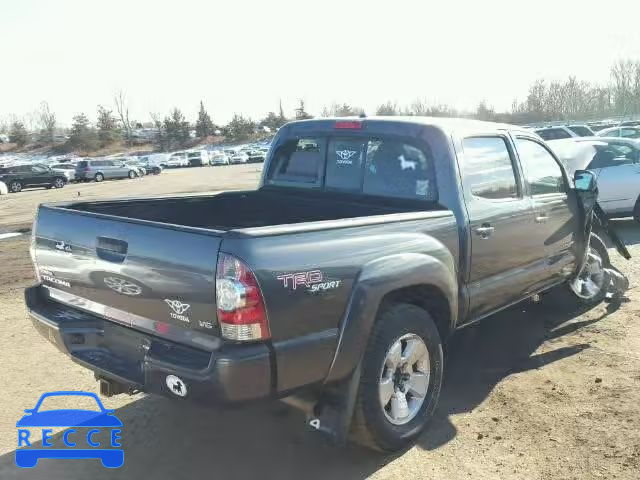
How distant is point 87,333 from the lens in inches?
128

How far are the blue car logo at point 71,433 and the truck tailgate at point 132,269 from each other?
942 mm

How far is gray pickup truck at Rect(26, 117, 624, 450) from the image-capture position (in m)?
2.63

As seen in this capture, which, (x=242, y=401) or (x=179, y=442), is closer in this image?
(x=242, y=401)

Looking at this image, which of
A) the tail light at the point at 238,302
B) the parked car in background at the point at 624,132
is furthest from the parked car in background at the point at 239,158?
the tail light at the point at 238,302

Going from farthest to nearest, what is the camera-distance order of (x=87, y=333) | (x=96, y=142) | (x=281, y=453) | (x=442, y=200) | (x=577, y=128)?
(x=96, y=142)
(x=577, y=128)
(x=442, y=200)
(x=281, y=453)
(x=87, y=333)

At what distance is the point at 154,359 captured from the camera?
9.14 feet

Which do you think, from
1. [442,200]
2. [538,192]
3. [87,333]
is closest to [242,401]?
[87,333]

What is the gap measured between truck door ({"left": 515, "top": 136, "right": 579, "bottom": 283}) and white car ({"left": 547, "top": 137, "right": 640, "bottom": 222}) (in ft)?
17.3

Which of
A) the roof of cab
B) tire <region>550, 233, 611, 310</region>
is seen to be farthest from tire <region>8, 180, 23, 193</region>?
tire <region>550, 233, 611, 310</region>

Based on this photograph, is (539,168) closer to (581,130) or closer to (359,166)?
(359,166)

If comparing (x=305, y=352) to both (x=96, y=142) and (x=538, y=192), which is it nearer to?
(x=538, y=192)

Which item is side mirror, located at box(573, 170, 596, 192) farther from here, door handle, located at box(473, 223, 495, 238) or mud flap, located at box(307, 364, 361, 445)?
mud flap, located at box(307, 364, 361, 445)

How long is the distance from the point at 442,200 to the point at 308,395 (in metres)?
1.66

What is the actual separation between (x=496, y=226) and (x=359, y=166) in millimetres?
1111
